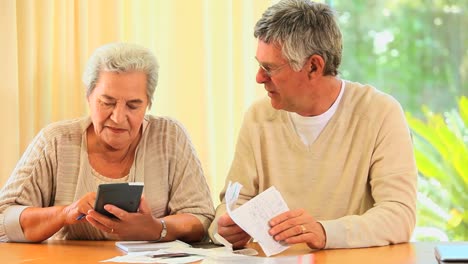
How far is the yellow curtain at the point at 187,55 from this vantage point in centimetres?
391

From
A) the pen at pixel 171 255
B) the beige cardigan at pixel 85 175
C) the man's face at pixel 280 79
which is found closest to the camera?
the pen at pixel 171 255

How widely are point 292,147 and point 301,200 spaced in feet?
0.65

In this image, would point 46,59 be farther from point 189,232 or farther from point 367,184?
point 367,184

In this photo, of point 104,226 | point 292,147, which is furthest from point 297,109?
point 104,226

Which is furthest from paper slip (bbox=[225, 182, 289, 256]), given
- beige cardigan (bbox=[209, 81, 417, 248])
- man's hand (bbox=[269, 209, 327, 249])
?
beige cardigan (bbox=[209, 81, 417, 248])

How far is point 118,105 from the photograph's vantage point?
3.06 metres

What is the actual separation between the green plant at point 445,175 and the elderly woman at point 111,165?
1.96 m

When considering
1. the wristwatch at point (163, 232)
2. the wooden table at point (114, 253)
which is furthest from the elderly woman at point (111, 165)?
the wooden table at point (114, 253)

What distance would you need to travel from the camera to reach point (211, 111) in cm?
409

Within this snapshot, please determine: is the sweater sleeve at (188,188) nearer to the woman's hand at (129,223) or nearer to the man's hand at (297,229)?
the woman's hand at (129,223)

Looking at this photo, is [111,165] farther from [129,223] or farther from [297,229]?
[297,229]

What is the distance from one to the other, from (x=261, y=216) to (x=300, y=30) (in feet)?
2.34

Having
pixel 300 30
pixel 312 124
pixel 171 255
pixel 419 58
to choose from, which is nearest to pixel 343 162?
pixel 312 124

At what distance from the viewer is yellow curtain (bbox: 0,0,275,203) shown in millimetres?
3908
